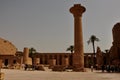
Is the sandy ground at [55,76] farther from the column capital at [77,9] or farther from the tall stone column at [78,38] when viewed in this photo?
the column capital at [77,9]

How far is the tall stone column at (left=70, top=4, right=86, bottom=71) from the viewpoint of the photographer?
2970 cm

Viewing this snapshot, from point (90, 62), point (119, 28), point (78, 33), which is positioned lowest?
point (90, 62)

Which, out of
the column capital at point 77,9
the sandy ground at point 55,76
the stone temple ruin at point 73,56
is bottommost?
the sandy ground at point 55,76

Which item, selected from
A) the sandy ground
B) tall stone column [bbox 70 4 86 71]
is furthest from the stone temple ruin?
the sandy ground

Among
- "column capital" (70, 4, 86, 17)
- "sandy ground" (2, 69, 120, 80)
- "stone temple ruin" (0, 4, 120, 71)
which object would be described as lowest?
"sandy ground" (2, 69, 120, 80)

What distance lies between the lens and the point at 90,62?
62625 millimetres

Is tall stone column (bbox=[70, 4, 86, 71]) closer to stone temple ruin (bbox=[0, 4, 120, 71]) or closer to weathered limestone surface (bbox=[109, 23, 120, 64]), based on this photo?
stone temple ruin (bbox=[0, 4, 120, 71])

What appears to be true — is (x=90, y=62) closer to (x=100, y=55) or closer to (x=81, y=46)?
(x=100, y=55)

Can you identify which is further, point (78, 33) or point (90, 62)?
point (90, 62)

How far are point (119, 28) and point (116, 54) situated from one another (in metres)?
7.50

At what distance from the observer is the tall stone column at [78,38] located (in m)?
29.7

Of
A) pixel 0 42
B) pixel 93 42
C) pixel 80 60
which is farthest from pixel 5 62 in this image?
pixel 93 42

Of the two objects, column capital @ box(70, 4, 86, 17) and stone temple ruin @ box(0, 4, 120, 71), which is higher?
column capital @ box(70, 4, 86, 17)

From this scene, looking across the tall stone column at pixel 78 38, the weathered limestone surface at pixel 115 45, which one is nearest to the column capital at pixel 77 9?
the tall stone column at pixel 78 38
